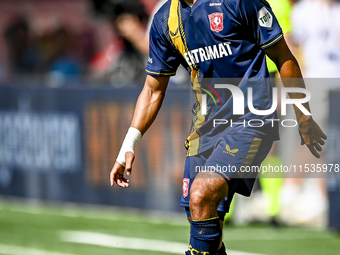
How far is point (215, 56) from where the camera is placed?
4.07 m

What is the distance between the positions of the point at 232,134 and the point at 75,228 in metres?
→ 4.42

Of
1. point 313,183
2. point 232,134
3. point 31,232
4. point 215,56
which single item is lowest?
point 31,232

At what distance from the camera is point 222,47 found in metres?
4.03

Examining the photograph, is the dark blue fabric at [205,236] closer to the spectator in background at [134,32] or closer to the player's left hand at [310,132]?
the player's left hand at [310,132]

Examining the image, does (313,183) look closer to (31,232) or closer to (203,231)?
(31,232)

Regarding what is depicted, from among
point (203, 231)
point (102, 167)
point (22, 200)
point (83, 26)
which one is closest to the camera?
point (203, 231)

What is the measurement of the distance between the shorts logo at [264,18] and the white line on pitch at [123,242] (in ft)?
10.5

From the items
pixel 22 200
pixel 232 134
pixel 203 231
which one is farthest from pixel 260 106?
pixel 22 200

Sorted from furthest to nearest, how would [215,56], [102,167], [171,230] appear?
[102,167], [171,230], [215,56]

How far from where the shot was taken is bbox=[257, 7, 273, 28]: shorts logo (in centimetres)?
391

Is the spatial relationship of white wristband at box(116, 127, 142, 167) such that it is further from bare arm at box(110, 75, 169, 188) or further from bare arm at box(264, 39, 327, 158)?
bare arm at box(264, 39, 327, 158)

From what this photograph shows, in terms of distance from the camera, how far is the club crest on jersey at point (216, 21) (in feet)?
13.1

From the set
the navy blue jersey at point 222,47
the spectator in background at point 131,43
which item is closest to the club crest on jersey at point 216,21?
the navy blue jersey at point 222,47

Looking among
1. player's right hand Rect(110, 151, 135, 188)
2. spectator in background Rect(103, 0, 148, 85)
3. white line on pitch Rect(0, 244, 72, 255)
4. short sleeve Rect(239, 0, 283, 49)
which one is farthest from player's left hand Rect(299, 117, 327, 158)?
spectator in background Rect(103, 0, 148, 85)
